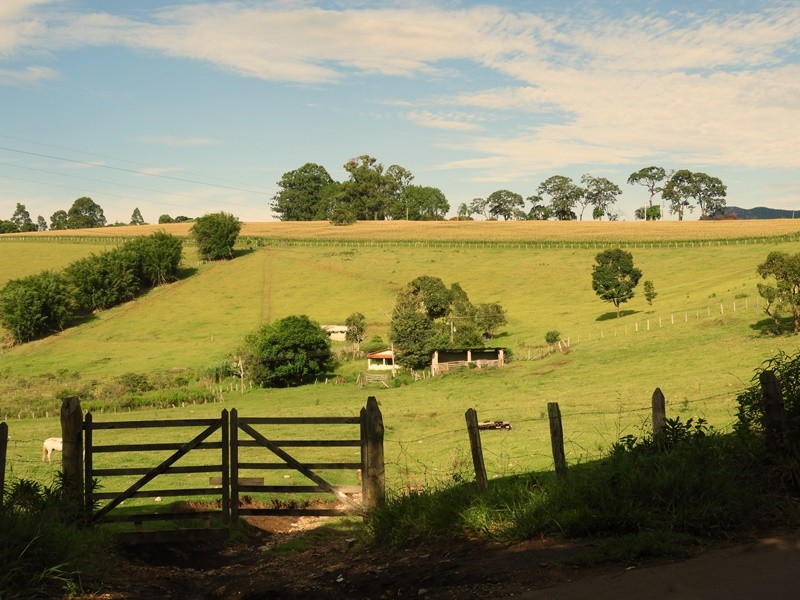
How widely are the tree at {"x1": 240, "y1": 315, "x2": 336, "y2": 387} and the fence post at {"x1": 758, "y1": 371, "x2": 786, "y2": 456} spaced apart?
174ft

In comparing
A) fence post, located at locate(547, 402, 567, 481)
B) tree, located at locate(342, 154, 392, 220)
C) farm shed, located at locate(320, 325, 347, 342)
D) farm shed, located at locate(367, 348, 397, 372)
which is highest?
tree, located at locate(342, 154, 392, 220)

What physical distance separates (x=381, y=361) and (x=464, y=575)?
59.5 metres

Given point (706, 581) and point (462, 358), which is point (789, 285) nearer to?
point (462, 358)

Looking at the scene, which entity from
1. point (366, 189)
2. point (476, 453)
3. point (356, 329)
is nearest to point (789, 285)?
point (356, 329)

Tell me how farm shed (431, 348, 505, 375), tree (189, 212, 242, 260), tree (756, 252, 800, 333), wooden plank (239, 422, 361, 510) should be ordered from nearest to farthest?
wooden plank (239, 422, 361, 510), tree (756, 252, 800, 333), farm shed (431, 348, 505, 375), tree (189, 212, 242, 260)

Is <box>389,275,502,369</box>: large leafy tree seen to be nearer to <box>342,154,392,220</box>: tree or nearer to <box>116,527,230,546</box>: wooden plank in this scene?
<box>116,527,230,546</box>: wooden plank

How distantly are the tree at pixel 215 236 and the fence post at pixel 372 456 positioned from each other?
355ft

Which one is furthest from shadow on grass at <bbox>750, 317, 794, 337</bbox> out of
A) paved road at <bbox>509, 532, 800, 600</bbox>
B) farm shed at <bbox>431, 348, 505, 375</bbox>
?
paved road at <bbox>509, 532, 800, 600</bbox>

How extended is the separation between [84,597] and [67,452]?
11.2ft

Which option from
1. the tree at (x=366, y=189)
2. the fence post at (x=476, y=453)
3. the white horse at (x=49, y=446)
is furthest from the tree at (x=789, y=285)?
the tree at (x=366, y=189)

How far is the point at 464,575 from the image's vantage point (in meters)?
7.89

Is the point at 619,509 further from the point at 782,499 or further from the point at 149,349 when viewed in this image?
the point at 149,349

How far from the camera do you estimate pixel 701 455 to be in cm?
928

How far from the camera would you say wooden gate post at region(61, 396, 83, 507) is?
11.2 meters
